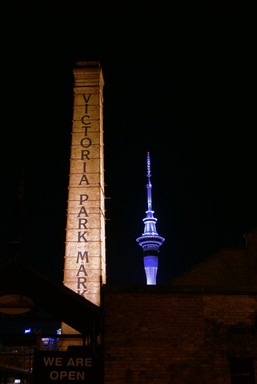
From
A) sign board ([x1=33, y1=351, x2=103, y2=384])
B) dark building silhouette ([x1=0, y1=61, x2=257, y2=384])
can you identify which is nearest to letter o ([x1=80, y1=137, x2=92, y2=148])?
dark building silhouette ([x1=0, y1=61, x2=257, y2=384])

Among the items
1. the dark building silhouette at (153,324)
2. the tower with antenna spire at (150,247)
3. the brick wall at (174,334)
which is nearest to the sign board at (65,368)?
the dark building silhouette at (153,324)

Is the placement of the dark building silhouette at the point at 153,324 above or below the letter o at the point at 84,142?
below

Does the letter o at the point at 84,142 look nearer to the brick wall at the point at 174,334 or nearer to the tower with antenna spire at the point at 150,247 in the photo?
the brick wall at the point at 174,334

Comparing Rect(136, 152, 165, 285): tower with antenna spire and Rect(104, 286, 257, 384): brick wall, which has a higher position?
Rect(136, 152, 165, 285): tower with antenna spire

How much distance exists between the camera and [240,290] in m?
9.80

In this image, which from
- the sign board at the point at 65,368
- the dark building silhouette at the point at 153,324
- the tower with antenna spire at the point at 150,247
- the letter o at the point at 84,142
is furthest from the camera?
the tower with antenna spire at the point at 150,247

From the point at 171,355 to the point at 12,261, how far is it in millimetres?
3732

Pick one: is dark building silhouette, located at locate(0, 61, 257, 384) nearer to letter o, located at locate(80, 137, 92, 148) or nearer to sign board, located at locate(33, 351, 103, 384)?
sign board, located at locate(33, 351, 103, 384)

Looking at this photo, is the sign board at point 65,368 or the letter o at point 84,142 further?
the letter o at point 84,142

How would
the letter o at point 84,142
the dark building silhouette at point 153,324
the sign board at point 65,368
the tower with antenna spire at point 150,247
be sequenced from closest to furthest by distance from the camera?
the sign board at point 65,368 < the dark building silhouette at point 153,324 < the letter o at point 84,142 < the tower with antenna spire at point 150,247

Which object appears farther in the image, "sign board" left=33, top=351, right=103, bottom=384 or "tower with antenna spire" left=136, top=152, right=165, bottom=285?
"tower with antenna spire" left=136, top=152, right=165, bottom=285

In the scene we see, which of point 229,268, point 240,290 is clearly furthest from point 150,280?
point 240,290

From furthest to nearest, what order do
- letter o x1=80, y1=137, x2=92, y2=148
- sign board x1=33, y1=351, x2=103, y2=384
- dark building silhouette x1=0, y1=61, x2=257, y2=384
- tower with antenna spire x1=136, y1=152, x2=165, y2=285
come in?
tower with antenna spire x1=136, y1=152, x2=165, y2=285 → letter o x1=80, y1=137, x2=92, y2=148 → dark building silhouette x1=0, y1=61, x2=257, y2=384 → sign board x1=33, y1=351, x2=103, y2=384

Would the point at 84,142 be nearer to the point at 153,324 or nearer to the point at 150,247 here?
the point at 153,324
